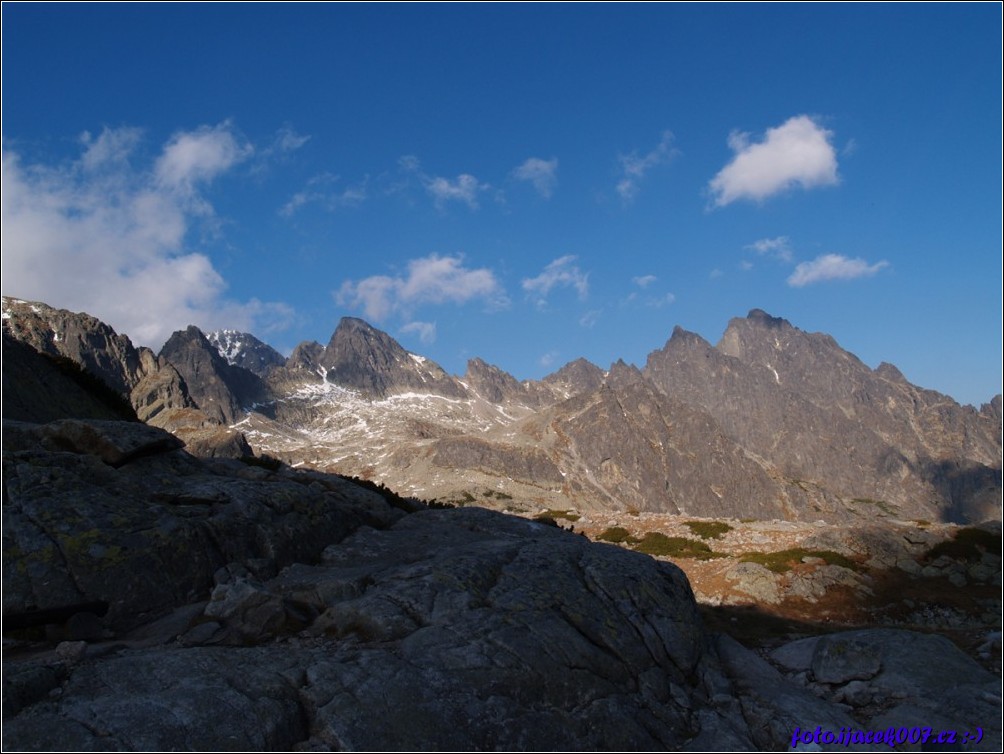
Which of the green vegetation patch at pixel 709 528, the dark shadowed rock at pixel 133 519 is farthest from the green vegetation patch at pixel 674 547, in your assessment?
the dark shadowed rock at pixel 133 519

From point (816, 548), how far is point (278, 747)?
5347 cm

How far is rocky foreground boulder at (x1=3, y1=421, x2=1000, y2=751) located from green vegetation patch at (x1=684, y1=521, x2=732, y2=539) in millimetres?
46337

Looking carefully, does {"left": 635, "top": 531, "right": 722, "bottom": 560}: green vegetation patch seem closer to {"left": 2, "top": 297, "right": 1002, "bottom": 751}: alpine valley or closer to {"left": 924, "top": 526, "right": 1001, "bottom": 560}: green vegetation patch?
{"left": 924, "top": 526, "right": 1001, "bottom": 560}: green vegetation patch

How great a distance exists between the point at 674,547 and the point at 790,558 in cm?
1223

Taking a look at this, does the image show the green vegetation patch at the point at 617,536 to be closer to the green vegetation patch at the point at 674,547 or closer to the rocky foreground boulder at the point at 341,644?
the green vegetation patch at the point at 674,547

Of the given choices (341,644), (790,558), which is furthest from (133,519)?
(790,558)

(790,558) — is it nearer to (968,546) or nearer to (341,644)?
(968,546)

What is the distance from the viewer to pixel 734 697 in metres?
16.2

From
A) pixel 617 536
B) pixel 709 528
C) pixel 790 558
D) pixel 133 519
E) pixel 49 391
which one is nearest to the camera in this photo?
pixel 133 519

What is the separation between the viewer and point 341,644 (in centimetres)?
1365

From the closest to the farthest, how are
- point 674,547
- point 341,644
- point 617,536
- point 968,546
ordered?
point 341,644 < point 968,546 < point 674,547 < point 617,536

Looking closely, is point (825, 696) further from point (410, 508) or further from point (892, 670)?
point (410, 508)

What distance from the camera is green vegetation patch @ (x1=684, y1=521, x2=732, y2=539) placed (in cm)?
6562

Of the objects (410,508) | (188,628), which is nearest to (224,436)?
(410,508)
